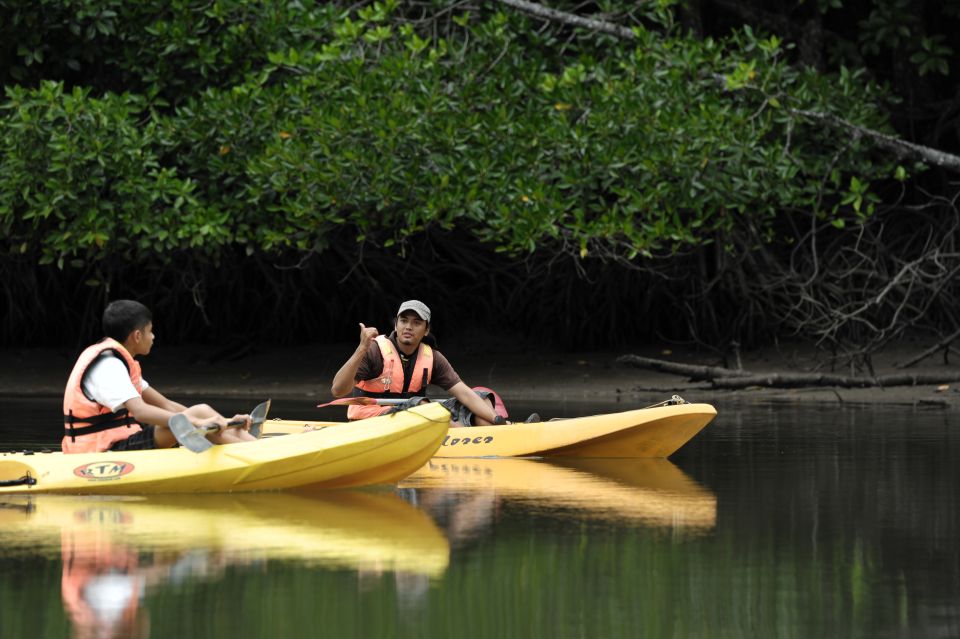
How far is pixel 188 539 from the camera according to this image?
6.55 m

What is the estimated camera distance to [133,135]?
1602 cm

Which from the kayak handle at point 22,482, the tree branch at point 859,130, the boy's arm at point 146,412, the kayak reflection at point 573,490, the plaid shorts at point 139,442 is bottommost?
the kayak reflection at point 573,490

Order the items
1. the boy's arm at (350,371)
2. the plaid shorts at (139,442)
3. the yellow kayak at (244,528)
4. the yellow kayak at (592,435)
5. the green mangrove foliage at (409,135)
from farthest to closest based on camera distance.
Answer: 1. the green mangrove foliage at (409,135)
2. the yellow kayak at (592,435)
3. the boy's arm at (350,371)
4. the plaid shorts at (139,442)
5. the yellow kayak at (244,528)

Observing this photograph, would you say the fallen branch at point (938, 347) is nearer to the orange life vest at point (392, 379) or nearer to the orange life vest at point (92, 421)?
the orange life vest at point (392, 379)

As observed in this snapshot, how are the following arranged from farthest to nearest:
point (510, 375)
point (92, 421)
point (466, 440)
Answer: point (510, 375)
point (466, 440)
point (92, 421)

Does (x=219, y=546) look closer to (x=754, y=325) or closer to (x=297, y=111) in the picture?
(x=297, y=111)

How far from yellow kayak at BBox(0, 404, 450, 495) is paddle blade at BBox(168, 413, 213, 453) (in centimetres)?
11

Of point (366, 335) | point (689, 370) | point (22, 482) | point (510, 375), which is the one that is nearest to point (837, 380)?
point (689, 370)

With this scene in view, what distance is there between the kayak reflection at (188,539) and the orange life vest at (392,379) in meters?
1.66

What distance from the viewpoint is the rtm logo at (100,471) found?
7.98 m

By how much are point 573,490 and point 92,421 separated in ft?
8.31

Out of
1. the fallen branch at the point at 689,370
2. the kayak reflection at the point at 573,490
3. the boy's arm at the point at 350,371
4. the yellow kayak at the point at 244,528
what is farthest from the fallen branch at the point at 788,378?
the yellow kayak at the point at 244,528

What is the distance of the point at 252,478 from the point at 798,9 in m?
11.9

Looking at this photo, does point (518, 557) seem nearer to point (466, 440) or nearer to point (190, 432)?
point (190, 432)
